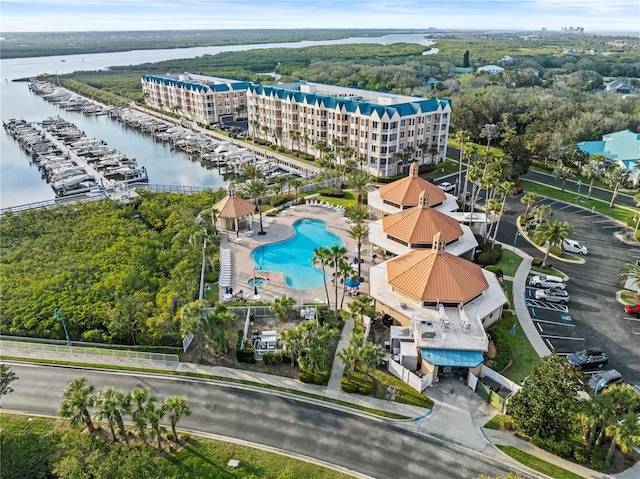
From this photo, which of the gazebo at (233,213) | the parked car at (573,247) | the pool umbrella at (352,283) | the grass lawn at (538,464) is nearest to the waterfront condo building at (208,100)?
the gazebo at (233,213)

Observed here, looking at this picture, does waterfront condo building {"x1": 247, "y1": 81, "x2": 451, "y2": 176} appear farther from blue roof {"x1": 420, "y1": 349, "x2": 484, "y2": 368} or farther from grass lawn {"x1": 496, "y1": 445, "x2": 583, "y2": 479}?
grass lawn {"x1": 496, "y1": 445, "x2": 583, "y2": 479}

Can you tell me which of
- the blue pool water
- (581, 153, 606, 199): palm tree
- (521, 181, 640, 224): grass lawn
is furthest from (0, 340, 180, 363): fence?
(581, 153, 606, 199): palm tree

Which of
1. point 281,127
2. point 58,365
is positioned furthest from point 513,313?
point 281,127

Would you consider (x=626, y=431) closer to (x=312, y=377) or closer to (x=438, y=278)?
(x=438, y=278)

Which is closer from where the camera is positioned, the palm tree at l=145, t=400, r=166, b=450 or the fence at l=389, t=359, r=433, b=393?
the palm tree at l=145, t=400, r=166, b=450

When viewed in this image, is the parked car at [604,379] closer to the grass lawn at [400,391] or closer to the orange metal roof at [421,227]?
the grass lawn at [400,391]

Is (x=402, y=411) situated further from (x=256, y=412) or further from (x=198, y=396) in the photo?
(x=198, y=396)

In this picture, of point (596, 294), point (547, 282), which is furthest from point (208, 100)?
point (596, 294)
